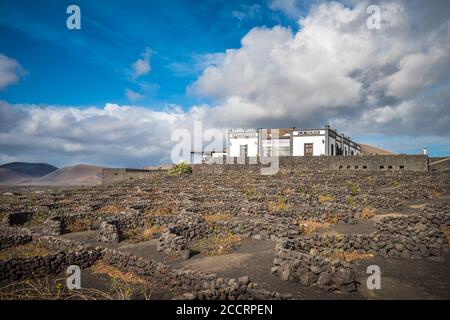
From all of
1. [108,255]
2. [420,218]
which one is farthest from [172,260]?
[420,218]

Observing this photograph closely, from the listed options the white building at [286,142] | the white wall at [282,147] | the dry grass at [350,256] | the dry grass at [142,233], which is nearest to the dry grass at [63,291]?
the dry grass at [142,233]

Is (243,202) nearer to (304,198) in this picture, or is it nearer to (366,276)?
(304,198)

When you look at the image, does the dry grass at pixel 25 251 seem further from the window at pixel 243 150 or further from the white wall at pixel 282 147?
the window at pixel 243 150

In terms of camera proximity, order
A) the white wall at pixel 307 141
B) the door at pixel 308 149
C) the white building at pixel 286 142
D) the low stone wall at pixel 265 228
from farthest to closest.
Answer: the door at pixel 308 149 → the white building at pixel 286 142 → the white wall at pixel 307 141 → the low stone wall at pixel 265 228

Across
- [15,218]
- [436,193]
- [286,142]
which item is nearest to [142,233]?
[15,218]

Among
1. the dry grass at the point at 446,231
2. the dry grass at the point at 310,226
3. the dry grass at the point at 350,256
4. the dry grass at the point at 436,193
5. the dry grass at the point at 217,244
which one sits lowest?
the dry grass at the point at 217,244

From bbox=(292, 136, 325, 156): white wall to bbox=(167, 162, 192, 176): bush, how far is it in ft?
63.4

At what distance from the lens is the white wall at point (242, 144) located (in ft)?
199

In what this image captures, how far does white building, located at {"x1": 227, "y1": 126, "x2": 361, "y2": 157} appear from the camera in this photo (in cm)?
5603

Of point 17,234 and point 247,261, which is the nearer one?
point 247,261

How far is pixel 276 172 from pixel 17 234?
37.0 m

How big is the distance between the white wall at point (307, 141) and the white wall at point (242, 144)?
7.52 m

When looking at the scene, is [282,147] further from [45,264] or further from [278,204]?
[45,264]
